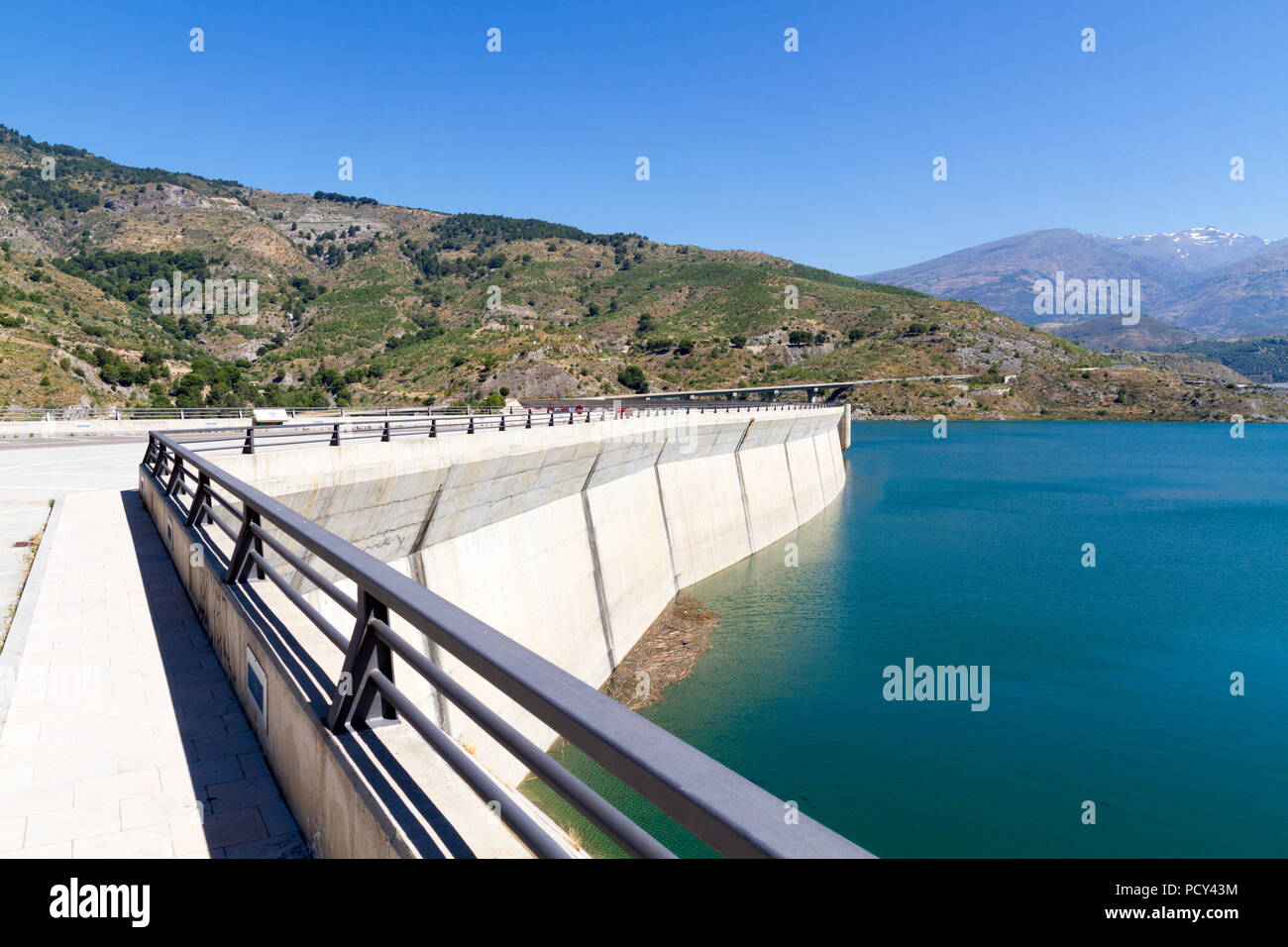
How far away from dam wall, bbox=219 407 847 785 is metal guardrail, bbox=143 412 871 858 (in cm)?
283

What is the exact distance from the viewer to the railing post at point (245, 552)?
5875 mm

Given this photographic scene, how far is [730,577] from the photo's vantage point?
113 ft

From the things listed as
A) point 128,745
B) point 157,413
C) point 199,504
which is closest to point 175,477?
point 199,504

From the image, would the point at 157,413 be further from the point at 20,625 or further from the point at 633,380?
the point at 633,380

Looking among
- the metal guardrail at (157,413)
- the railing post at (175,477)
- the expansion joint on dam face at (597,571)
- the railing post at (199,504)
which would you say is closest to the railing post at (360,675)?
the railing post at (199,504)

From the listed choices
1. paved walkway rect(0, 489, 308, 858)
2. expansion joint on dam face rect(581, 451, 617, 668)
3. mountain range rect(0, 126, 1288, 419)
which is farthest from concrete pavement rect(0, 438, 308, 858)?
mountain range rect(0, 126, 1288, 419)

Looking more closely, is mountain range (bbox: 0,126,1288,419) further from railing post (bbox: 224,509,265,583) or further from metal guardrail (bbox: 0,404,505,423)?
railing post (bbox: 224,509,265,583)

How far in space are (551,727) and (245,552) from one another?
5068 millimetres

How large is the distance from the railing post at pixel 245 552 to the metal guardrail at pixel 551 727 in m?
1.90

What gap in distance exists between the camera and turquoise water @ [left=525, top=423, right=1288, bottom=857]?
15.4 metres

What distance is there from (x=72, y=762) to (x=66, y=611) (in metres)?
3.68

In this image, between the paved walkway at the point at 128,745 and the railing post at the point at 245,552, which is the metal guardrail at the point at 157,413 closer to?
the paved walkway at the point at 128,745
